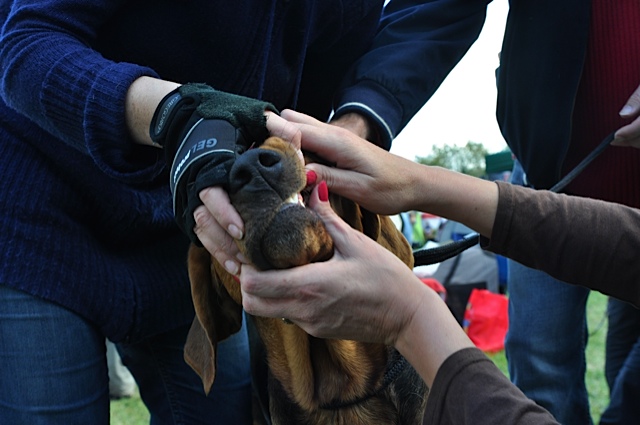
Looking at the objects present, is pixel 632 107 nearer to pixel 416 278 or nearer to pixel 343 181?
pixel 343 181

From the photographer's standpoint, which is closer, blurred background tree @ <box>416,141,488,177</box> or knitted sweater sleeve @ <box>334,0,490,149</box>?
knitted sweater sleeve @ <box>334,0,490,149</box>

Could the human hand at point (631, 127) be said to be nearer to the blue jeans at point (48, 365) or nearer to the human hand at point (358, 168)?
the human hand at point (358, 168)

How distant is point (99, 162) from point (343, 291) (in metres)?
0.71

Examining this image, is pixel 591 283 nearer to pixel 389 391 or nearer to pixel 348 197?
pixel 389 391

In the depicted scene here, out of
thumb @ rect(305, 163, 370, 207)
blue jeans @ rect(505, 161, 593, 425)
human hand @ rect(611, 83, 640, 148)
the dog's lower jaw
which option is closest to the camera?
the dog's lower jaw

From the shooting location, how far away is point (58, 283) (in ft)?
5.76

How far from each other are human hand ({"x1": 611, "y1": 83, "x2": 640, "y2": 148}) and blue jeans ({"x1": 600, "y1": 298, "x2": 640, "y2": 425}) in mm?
1208

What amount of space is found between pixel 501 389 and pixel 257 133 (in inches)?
30.4

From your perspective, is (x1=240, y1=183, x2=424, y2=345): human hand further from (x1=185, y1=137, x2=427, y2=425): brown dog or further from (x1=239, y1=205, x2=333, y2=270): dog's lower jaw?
(x1=185, y1=137, x2=427, y2=425): brown dog

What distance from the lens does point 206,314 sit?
190 cm

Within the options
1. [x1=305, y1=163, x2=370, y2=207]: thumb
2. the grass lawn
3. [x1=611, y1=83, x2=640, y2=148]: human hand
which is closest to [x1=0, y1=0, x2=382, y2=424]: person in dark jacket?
[x1=305, y1=163, x2=370, y2=207]: thumb

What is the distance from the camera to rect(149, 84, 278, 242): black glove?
1.31m

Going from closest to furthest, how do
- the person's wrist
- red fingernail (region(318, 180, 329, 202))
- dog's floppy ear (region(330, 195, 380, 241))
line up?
red fingernail (region(318, 180, 329, 202))
dog's floppy ear (region(330, 195, 380, 241))
the person's wrist

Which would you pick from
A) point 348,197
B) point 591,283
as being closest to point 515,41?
point 591,283
